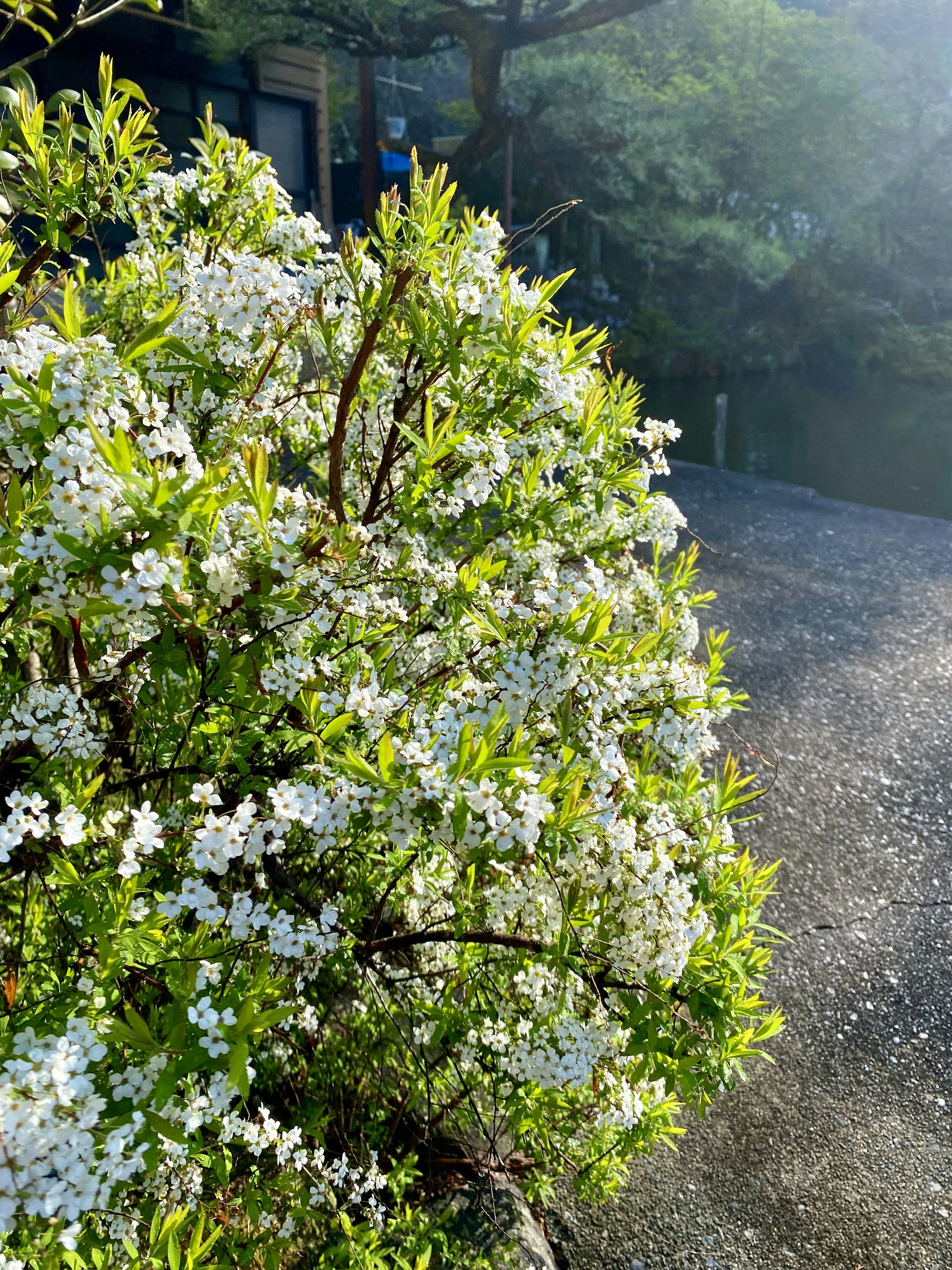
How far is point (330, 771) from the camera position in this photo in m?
1.66

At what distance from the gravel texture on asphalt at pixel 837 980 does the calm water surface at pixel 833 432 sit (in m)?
8.42

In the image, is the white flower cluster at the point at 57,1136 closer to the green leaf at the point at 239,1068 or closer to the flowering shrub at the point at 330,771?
the flowering shrub at the point at 330,771

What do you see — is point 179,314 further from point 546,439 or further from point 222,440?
point 546,439

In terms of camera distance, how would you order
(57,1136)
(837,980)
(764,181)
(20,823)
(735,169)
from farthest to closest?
(764,181)
(735,169)
(837,980)
(20,823)
(57,1136)

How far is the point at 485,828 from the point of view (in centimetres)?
146

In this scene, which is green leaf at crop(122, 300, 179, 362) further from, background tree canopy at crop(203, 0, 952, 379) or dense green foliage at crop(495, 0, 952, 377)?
dense green foliage at crop(495, 0, 952, 377)

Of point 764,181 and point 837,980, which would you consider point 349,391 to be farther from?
point 764,181

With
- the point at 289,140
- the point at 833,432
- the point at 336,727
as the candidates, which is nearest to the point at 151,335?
the point at 336,727

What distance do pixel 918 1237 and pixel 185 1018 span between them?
2792 mm

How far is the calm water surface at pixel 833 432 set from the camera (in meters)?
16.9

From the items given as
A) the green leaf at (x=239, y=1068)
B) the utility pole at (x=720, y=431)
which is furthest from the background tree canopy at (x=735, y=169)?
the green leaf at (x=239, y=1068)

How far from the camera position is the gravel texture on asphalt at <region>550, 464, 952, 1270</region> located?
2988 mm

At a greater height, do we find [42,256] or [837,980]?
[42,256]

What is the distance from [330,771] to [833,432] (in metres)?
21.5
